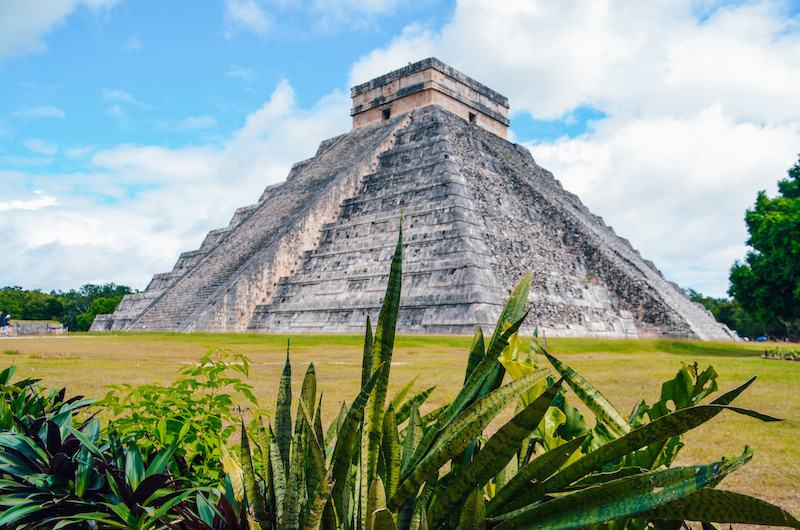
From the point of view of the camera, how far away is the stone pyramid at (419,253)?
15.5 meters

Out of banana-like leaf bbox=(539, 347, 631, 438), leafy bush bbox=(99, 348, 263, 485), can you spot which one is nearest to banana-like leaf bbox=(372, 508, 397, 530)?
banana-like leaf bbox=(539, 347, 631, 438)

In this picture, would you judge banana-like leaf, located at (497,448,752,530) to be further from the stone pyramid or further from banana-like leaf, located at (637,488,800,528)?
the stone pyramid

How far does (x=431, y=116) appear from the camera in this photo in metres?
21.5

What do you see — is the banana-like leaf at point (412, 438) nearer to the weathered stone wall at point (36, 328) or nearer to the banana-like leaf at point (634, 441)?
the banana-like leaf at point (634, 441)

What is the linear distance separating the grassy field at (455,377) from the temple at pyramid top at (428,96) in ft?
42.4

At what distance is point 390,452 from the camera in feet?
3.92

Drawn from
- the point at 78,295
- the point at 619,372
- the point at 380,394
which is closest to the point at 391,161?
the point at 619,372

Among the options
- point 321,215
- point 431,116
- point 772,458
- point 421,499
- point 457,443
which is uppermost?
point 431,116

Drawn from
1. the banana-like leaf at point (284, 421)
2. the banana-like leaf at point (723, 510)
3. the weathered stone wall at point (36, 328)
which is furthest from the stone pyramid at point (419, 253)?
the banana-like leaf at point (723, 510)

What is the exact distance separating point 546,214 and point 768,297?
287 inches

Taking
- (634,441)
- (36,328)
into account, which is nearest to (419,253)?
(634,441)

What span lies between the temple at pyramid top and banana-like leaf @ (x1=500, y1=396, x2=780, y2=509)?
22.3m

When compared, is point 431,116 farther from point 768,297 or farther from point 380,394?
point 380,394

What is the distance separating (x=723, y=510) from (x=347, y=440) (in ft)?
2.09
